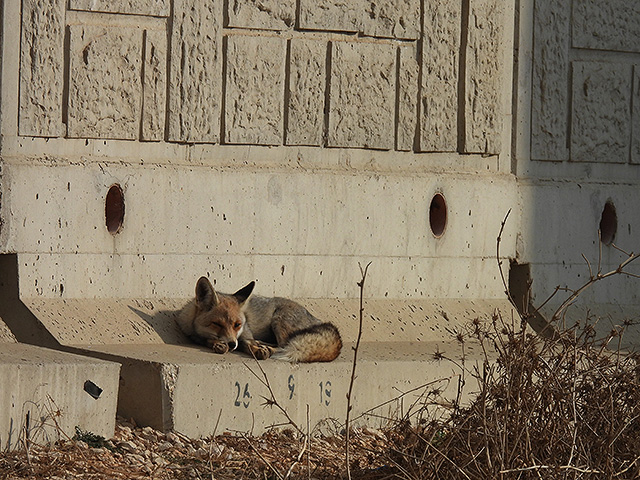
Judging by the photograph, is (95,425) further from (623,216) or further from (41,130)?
(623,216)

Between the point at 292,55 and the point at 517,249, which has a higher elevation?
the point at 292,55

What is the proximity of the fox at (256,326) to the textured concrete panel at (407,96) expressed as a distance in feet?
5.85

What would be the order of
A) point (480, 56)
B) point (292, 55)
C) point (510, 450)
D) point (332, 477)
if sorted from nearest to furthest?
1. point (510, 450)
2. point (332, 477)
3. point (292, 55)
4. point (480, 56)

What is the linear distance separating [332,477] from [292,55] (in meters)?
3.87

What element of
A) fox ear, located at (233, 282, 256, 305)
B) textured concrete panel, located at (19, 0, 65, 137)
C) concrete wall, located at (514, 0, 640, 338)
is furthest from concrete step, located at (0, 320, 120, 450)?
concrete wall, located at (514, 0, 640, 338)

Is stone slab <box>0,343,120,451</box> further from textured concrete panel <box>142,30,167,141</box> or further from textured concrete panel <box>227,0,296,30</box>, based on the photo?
textured concrete panel <box>227,0,296,30</box>

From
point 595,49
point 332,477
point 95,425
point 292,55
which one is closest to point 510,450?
point 332,477

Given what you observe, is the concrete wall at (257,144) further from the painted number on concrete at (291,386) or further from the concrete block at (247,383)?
the painted number on concrete at (291,386)

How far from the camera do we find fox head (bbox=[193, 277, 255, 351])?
7742 millimetres

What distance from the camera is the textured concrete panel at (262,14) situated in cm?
847

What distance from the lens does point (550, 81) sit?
9.86m

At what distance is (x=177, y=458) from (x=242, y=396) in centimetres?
80

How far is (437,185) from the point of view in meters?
9.23

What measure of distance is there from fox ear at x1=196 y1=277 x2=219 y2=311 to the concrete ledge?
1.23ft
